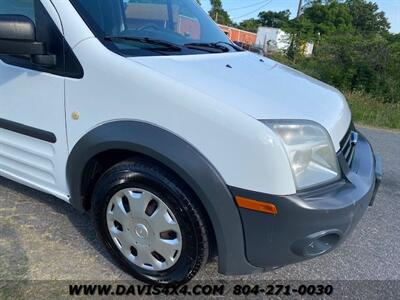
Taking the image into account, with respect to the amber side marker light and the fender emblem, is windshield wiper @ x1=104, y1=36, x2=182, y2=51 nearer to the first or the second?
the amber side marker light

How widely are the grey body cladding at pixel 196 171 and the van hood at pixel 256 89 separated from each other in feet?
0.99

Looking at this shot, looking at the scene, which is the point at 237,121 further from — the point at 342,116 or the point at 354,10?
the point at 354,10

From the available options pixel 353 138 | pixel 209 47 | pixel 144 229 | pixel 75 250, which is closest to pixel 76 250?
pixel 75 250

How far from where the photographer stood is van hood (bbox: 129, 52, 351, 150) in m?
1.94

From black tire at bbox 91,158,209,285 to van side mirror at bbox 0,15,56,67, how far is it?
0.78 meters

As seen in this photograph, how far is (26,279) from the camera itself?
2.25 meters

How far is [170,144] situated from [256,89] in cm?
56

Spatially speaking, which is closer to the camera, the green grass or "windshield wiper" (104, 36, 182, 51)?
"windshield wiper" (104, 36, 182, 51)

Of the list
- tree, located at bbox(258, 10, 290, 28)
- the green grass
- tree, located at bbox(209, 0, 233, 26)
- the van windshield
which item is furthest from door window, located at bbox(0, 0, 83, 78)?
tree, located at bbox(258, 10, 290, 28)

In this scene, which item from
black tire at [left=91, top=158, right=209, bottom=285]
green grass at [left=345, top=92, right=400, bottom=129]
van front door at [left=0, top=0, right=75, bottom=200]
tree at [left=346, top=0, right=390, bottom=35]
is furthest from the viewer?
tree at [left=346, top=0, right=390, bottom=35]

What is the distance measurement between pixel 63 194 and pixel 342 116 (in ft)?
5.86

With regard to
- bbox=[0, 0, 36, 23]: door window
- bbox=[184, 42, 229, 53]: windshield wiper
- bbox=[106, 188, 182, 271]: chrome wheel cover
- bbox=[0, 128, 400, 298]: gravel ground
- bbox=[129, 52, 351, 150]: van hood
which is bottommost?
bbox=[0, 128, 400, 298]: gravel ground

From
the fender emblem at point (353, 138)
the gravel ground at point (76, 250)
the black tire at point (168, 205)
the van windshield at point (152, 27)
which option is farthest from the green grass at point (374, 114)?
the black tire at point (168, 205)

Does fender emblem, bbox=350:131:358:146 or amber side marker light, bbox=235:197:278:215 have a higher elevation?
fender emblem, bbox=350:131:358:146
